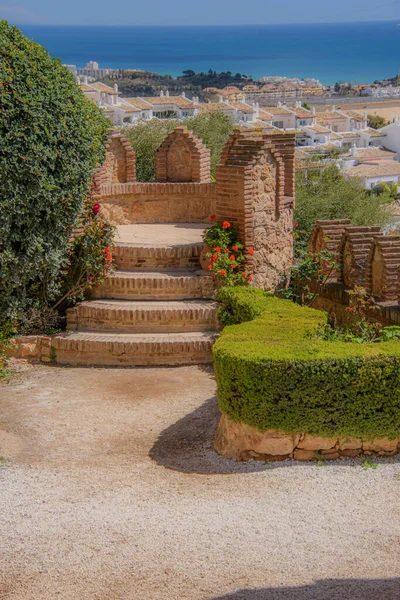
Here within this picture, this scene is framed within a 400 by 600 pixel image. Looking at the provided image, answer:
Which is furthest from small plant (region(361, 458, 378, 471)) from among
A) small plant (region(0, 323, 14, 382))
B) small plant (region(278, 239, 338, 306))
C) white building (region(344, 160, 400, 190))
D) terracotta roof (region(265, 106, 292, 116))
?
terracotta roof (region(265, 106, 292, 116))

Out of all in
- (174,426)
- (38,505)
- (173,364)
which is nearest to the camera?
(38,505)

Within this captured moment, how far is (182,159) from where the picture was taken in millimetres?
15305

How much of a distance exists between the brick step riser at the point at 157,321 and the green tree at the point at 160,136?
47.3 ft

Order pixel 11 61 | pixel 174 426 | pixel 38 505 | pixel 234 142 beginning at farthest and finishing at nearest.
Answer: pixel 234 142 < pixel 11 61 < pixel 174 426 < pixel 38 505

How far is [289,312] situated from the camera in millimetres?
9141

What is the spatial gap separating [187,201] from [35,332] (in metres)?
4.71

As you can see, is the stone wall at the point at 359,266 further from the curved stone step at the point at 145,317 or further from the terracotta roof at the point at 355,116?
the terracotta roof at the point at 355,116

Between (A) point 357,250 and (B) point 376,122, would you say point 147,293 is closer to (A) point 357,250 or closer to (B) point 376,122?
(A) point 357,250

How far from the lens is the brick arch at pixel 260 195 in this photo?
1165 centimetres

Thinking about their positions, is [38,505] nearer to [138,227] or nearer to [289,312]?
[289,312]

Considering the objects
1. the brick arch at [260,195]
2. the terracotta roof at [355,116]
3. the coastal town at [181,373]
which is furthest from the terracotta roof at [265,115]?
the brick arch at [260,195]

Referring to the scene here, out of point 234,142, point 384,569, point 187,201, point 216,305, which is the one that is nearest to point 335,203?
point 187,201

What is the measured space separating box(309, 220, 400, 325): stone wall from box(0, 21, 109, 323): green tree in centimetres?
341

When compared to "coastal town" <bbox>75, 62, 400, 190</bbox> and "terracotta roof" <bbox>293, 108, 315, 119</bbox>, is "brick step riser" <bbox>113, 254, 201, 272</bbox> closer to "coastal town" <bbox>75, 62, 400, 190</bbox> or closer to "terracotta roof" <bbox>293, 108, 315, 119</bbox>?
"coastal town" <bbox>75, 62, 400, 190</bbox>
